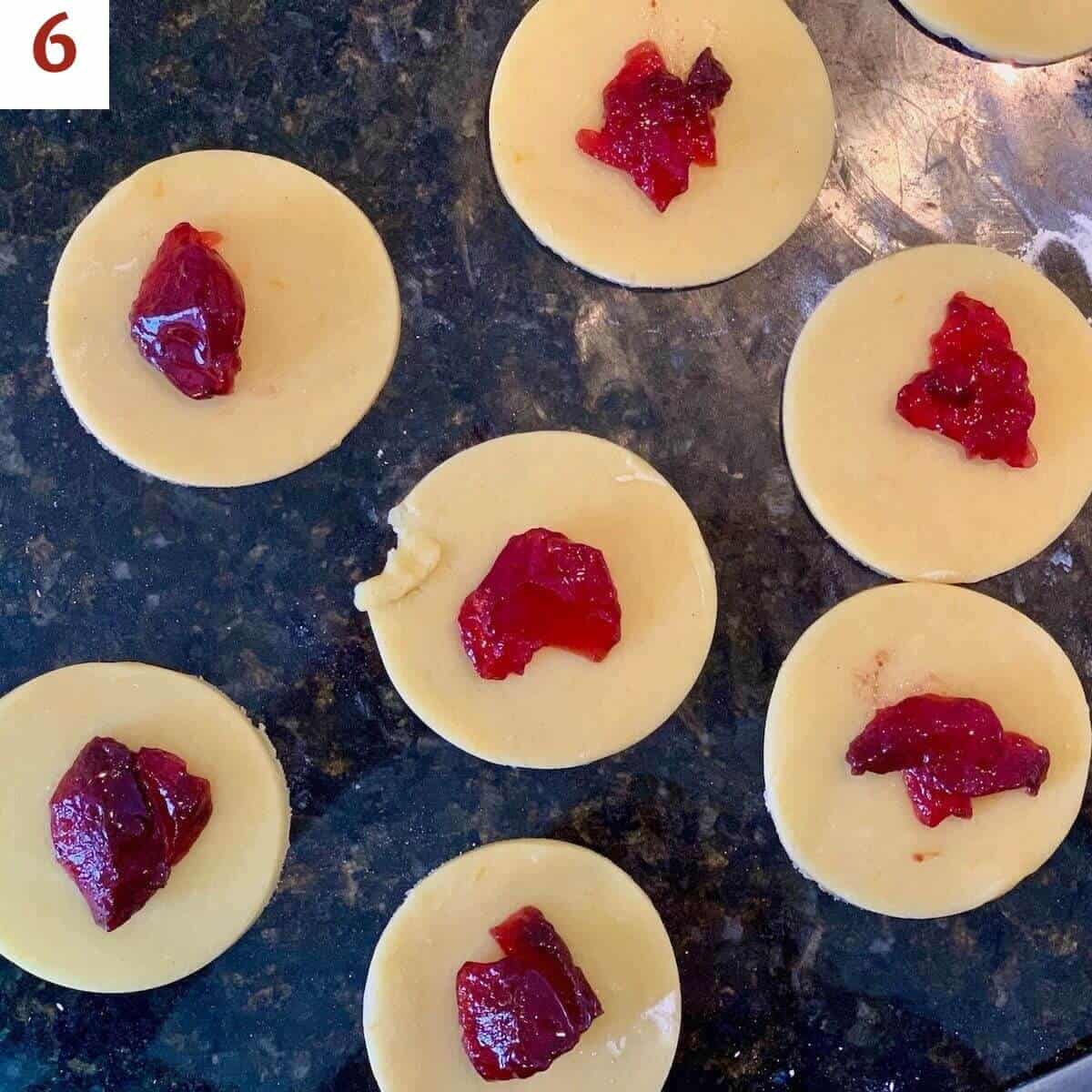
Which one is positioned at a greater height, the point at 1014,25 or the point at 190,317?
the point at 1014,25

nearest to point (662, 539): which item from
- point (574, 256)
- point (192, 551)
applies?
point (574, 256)

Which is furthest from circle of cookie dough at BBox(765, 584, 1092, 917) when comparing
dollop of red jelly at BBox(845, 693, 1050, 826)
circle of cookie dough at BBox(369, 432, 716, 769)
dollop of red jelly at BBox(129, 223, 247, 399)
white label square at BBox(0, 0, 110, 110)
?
white label square at BBox(0, 0, 110, 110)

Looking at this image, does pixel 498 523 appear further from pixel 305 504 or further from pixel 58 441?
pixel 58 441

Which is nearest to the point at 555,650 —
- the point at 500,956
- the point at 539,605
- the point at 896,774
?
the point at 539,605

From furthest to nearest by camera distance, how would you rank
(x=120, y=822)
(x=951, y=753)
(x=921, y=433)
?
(x=921, y=433) → (x=951, y=753) → (x=120, y=822)

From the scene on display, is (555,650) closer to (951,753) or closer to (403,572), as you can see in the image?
(403,572)

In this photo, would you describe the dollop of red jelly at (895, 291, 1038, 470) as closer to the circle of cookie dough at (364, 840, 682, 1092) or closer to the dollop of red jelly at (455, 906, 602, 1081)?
the circle of cookie dough at (364, 840, 682, 1092)
